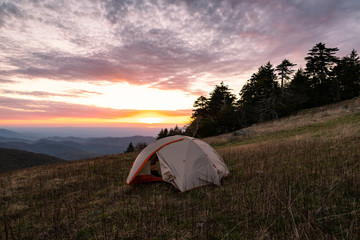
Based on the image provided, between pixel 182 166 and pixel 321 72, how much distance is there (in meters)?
48.1

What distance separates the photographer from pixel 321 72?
3950 centimetres

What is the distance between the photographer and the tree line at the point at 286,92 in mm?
37406

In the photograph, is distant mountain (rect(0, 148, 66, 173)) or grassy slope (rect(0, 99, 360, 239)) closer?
grassy slope (rect(0, 99, 360, 239))

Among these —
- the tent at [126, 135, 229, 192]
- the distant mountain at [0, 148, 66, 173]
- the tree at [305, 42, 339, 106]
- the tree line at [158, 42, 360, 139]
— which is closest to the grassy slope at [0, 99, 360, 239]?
the tent at [126, 135, 229, 192]

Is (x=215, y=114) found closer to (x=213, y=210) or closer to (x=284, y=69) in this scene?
(x=284, y=69)

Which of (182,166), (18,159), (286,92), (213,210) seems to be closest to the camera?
(213,210)

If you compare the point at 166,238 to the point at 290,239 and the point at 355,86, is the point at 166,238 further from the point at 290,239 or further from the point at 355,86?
the point at 355,86

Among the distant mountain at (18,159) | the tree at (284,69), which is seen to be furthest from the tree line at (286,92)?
the distant mountain at (18,159)

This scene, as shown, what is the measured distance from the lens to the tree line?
123 feet

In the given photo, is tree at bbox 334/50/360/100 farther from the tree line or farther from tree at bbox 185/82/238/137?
tree at bbox 185/82/238/137

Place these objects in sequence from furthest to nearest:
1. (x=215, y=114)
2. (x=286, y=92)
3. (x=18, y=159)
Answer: (x=18, y=159), (x=215, y=114), (x=286, y=92)

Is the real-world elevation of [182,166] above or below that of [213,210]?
above

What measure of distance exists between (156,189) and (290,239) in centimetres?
471

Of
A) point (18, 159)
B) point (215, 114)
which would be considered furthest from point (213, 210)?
point (18, 159)
